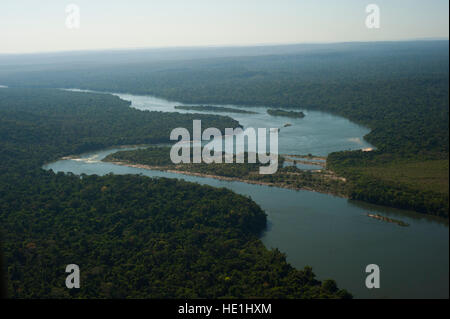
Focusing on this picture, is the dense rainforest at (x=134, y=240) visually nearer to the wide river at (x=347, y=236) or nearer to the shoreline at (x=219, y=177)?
the wide river at (x=347, y=236)

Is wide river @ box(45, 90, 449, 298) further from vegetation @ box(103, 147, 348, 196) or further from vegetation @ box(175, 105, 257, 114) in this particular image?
vegetation @ box(175, 105, 257, 114)

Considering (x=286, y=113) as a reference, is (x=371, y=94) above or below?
above

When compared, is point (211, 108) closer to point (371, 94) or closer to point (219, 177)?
point (371, 94)

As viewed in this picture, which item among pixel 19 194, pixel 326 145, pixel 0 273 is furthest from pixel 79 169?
pixel 0 273

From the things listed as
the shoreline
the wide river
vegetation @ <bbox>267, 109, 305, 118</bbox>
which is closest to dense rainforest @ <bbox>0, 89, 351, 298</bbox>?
the wide river

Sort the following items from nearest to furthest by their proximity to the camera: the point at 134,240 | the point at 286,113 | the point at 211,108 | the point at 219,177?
1. the point at 134,240
2. the point at 219,177
3. the point at 286,113
4. the point at 211,108

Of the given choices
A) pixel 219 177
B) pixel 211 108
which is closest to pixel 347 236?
pixel 219 177
